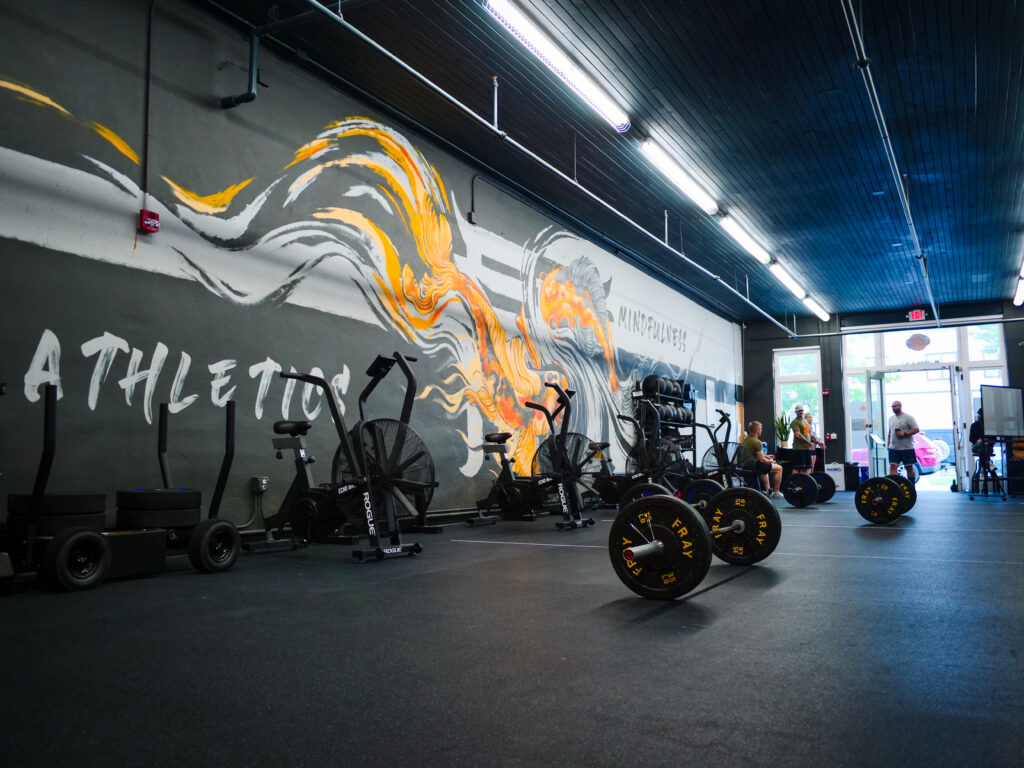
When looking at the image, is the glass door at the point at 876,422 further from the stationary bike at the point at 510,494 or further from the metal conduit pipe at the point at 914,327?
the stationary bike at the point at 510,494

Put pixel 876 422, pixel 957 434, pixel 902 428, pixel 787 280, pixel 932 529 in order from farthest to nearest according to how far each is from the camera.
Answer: pixel 876 422 < pixel 787 280 < pixel 957 434 < pixel 902 428 < pixel 932 529

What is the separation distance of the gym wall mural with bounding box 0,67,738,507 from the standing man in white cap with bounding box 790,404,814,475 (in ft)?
10.1

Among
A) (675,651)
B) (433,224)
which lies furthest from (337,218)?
(675,651)

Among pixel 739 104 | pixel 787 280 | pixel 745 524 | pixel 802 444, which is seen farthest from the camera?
pixel 787 280

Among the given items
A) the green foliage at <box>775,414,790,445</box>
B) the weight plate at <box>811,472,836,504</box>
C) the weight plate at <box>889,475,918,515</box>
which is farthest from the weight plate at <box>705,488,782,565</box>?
the green foliage at <box>775,414,790,445</box>

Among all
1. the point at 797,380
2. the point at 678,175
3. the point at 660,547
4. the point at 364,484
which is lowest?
the point at 660,547

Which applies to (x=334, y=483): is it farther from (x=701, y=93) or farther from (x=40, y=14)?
(x=701, y=93)

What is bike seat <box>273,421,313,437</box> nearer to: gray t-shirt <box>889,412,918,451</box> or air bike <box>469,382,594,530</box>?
air bike <box>469,382,594,530</box>

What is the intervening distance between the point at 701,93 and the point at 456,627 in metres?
5.67

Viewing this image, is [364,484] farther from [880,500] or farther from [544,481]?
[880,500]

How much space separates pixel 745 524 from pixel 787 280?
9.44 metres

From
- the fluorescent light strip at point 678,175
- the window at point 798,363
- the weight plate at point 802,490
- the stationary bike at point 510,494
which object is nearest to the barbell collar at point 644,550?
the stationary bike at point 510,494

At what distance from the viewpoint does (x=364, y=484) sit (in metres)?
4.49

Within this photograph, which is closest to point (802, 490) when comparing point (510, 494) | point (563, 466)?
point (563, 466)
